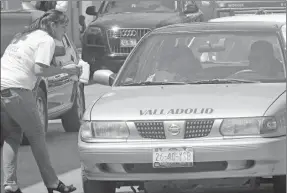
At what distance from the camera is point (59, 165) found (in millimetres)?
11070

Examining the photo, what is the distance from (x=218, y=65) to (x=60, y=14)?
1.58m

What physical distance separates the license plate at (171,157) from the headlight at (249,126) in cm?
32

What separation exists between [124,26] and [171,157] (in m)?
12.4

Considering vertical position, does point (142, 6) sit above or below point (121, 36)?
above

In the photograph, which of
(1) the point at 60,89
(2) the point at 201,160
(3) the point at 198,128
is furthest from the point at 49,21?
(1) the point at 60,89

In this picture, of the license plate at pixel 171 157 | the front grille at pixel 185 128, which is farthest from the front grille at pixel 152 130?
the license plate at pixel 171 157

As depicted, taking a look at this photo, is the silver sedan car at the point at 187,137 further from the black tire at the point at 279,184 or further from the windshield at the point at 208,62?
the windshield at the point at 208,62

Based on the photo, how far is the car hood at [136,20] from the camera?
20.0 m

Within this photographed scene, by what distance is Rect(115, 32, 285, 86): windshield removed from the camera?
911 cm

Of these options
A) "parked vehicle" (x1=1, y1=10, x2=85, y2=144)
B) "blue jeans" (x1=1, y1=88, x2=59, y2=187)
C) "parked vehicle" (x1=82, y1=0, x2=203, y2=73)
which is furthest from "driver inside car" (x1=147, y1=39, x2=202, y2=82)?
"parked vehicle" (x1=82, y1=0, x2=203, y2=73)

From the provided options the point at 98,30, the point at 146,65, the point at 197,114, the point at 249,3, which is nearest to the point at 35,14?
the point at 146,65

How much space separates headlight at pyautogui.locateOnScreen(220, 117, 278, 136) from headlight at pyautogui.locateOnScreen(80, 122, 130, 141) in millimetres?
752

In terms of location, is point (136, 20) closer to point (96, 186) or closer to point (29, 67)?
point (29, 67)

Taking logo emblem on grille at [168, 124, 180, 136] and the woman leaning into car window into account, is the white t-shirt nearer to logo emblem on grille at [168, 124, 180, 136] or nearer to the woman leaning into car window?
the woman leaning into car window
